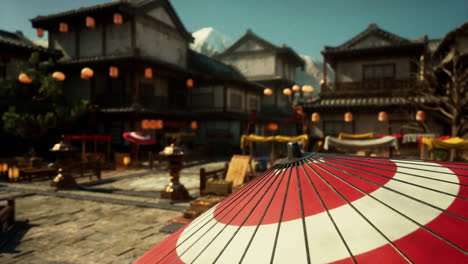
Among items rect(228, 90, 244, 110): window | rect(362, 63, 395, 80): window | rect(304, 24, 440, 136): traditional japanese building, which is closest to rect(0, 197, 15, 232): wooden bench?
rect(304, 24, 440, 136): traditional japanese building

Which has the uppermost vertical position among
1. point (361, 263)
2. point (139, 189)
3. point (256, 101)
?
point (256, 101)

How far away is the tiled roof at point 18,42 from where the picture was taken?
57.0 ft

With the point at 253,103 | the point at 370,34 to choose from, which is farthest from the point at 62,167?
the point at 253,103

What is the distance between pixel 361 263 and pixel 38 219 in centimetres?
827

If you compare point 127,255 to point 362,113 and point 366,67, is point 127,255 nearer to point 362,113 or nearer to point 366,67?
point 362,113

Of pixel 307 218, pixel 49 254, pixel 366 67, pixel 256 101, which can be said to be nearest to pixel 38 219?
pixel 49 254

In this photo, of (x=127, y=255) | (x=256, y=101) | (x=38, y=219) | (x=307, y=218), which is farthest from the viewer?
(x=256, y=101)

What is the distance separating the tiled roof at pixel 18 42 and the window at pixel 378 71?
22.5m

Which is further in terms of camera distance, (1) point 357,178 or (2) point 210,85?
(2) point 210,85

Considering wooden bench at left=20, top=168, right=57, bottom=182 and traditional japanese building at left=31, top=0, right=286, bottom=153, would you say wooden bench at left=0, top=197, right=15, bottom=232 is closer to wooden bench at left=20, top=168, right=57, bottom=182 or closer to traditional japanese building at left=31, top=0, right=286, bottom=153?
wooden bench at left=20, top=168, right=57, bottom=182

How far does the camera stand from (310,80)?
10388 cm

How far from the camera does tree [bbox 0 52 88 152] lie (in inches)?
619

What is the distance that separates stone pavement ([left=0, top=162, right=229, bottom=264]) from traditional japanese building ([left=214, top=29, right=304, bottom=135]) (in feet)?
80.6

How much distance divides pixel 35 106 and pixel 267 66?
24121 millimetres
